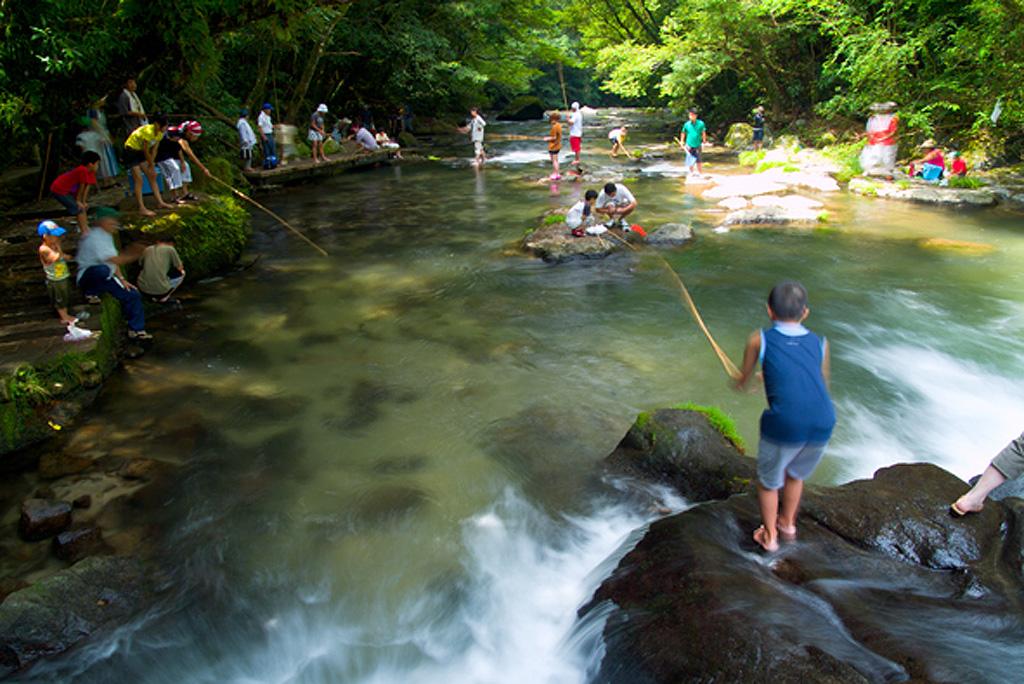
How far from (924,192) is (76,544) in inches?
705

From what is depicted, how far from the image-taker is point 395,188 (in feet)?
65.6

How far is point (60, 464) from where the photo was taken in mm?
5922

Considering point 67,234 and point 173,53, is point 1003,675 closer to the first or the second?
point 67,234

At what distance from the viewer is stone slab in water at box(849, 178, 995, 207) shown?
1512 cm

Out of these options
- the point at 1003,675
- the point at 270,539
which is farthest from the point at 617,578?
the point at 270,539

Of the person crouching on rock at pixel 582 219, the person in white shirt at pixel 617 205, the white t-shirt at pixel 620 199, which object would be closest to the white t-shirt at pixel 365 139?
the person in white shirt at pixel 617 205

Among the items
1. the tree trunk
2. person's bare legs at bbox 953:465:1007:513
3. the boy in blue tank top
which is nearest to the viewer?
the boy in blue tank top

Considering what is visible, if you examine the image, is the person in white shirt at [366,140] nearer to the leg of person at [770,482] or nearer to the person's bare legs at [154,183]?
the person's bare legs at [154,183]

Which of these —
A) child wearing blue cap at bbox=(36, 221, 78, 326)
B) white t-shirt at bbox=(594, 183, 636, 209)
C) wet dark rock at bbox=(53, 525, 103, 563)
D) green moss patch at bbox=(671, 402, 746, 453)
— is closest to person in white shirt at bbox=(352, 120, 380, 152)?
white t-shirt at bbox=(594, 183, 636, 209)

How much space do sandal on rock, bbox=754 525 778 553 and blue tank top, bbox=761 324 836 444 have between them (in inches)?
23.5

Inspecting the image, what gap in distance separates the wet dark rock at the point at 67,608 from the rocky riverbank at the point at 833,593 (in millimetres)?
3214

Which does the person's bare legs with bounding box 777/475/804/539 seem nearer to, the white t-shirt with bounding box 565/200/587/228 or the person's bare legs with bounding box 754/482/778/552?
the person's bare legs with bounding box 754/482/778/552

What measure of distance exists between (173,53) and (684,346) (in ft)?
32.1

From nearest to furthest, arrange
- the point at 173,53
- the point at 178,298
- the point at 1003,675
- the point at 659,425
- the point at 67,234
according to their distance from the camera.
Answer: the point at 1003,675 → the point at 659,425 → the point at 67,234 → the point at 178,298 → the point at 173,53
